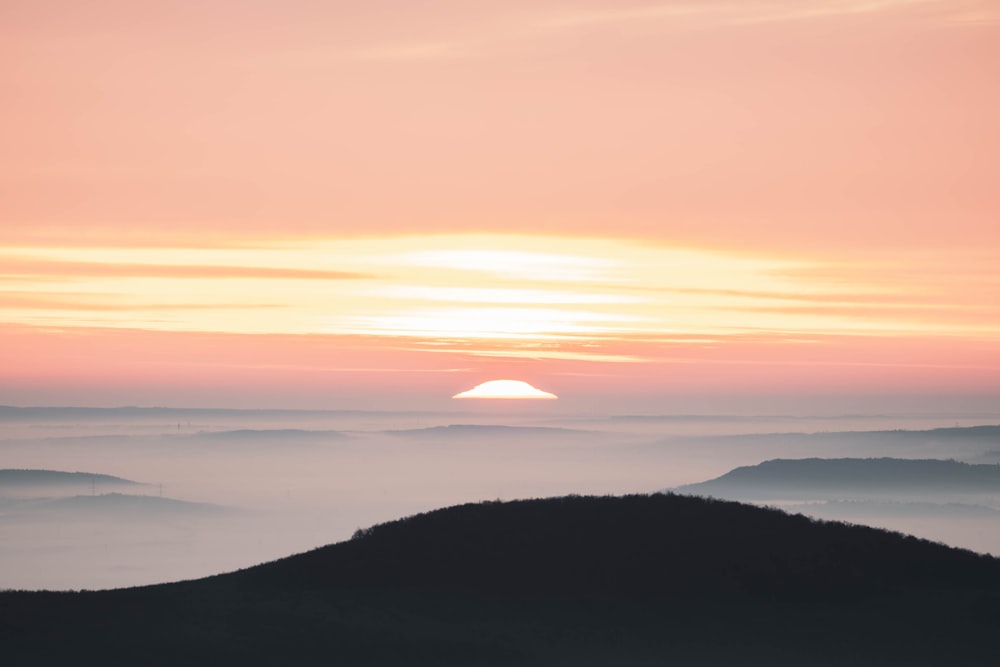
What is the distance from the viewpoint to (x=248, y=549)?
594 feet

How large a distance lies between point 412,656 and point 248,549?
159438 mm

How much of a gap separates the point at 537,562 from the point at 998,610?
12130mm

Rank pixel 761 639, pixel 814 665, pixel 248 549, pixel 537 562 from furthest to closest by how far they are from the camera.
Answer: pixel 248 549 → pixel 537 562 → pixel 761 639 → pixel 814 665

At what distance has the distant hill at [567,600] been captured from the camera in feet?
90.9

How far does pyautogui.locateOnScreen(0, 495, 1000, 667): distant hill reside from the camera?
2770 cm

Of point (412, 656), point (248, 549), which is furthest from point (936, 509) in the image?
point (412, 656)

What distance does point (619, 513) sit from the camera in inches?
1505

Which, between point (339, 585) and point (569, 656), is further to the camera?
point (339, 585)

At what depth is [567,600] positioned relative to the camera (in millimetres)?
32656

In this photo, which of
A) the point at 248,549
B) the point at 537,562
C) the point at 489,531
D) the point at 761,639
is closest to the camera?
the point at 761,639

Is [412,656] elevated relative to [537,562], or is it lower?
lower

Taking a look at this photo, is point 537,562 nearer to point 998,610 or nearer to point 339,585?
point 339,585

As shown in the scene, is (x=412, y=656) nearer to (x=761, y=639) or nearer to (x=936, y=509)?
(x=761, y=639)

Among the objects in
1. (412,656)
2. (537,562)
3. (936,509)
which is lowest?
(412,656)
